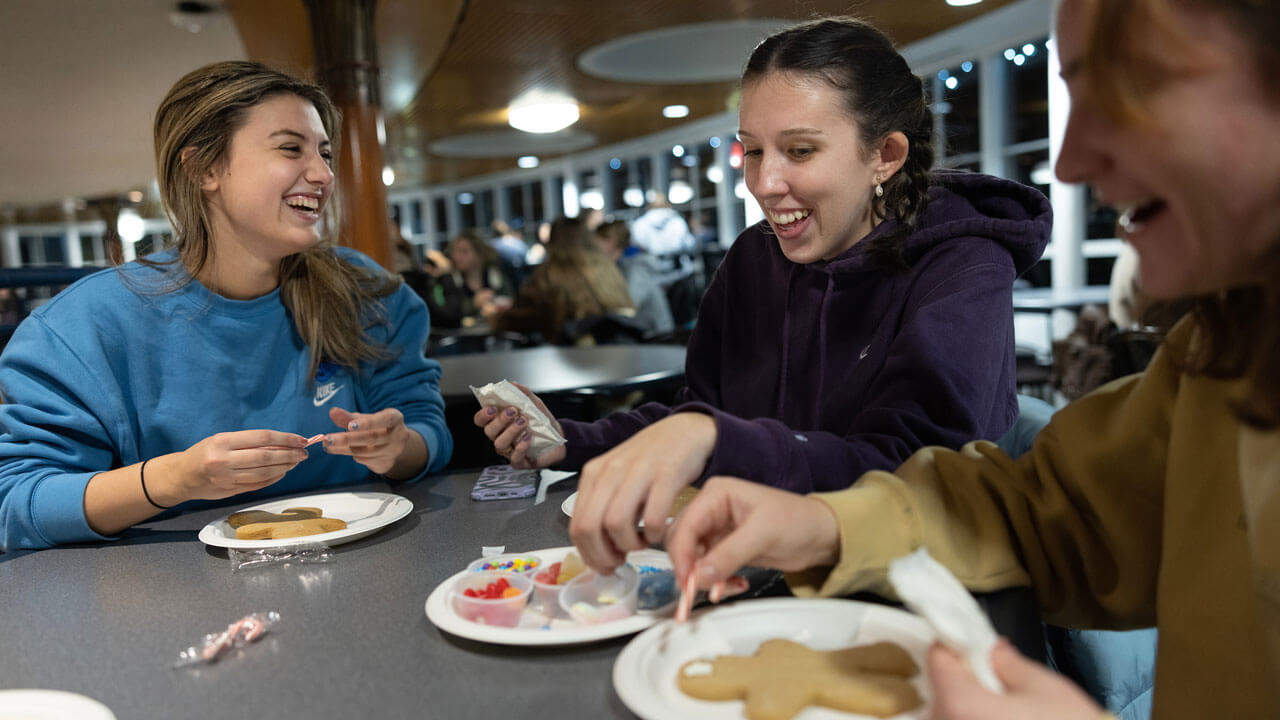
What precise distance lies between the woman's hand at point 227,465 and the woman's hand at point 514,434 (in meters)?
0.27

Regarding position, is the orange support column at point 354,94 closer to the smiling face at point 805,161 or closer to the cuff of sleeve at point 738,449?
the smiling face at point 805,161

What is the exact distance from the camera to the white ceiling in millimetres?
6023

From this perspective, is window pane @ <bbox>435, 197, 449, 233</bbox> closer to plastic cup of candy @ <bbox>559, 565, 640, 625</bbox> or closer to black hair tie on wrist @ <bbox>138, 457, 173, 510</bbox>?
black hair tie on wrist @ <bbox>138, 457, 173, 510</bbox>

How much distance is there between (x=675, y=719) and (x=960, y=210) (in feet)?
3.29

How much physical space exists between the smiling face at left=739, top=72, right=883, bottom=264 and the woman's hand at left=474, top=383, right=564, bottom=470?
1.60ft

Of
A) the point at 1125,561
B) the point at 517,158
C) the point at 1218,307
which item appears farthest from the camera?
the point at 517,158

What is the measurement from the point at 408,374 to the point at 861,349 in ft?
2.94

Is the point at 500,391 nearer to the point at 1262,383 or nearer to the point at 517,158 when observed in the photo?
the point at 1262,383

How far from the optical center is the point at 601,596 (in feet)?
2.70

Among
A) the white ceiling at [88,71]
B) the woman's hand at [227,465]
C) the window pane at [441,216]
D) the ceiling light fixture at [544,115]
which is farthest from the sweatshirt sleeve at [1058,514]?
the window pane at [441,216]

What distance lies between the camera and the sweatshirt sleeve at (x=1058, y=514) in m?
0.83

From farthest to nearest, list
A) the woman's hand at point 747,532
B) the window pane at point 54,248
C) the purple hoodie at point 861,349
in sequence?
the window pane at point 54,248 → the purple hoodie at point 861,349 → the woman's hand at point 747,532

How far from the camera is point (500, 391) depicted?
1.28 m

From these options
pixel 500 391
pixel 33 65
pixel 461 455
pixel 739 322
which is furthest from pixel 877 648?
pixel 33 65
